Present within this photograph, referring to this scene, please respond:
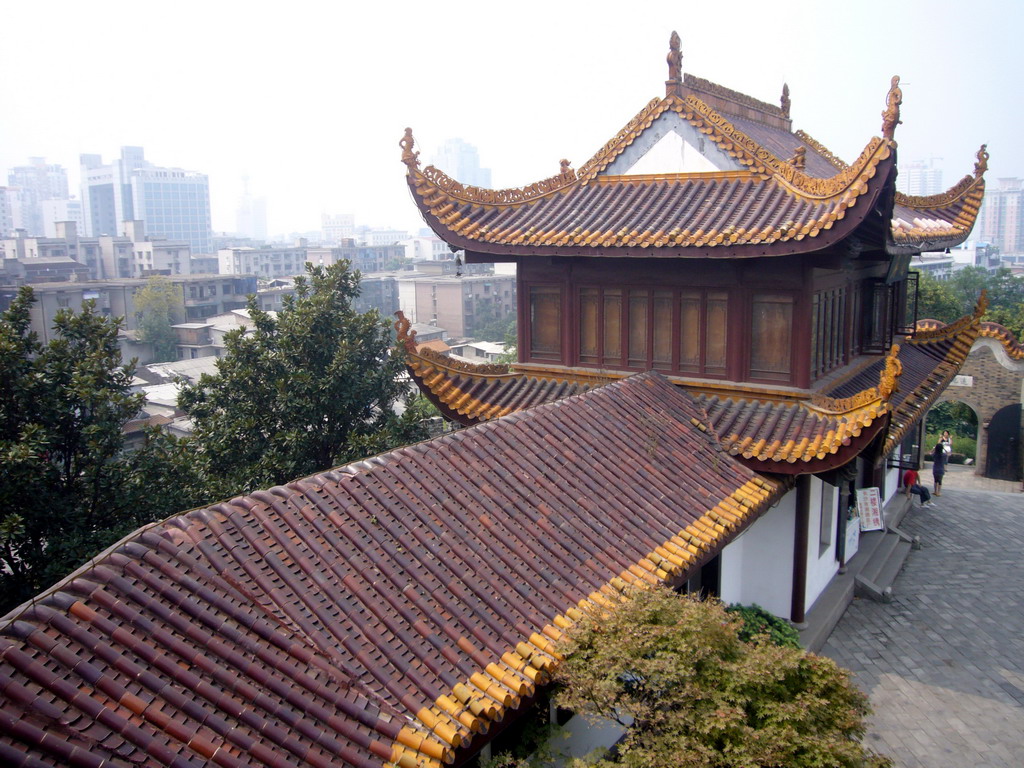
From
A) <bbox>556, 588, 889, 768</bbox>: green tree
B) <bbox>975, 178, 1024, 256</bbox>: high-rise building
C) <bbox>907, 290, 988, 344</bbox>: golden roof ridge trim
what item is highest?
<bbox>975, 178, 1024, 256</bbox>: high-rise building

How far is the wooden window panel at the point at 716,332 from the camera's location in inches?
433

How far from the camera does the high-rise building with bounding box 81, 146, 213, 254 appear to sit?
145m

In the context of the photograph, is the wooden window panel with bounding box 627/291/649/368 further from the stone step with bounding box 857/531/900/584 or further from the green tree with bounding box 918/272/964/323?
the green tree with bounding box 918/272/964/323

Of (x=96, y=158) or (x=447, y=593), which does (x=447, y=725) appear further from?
(x=96, y=158)

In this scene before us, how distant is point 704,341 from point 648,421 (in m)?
1.78

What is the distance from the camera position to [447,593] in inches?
240

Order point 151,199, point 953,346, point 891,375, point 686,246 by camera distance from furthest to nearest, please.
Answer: point 151,199, point 953,346, point 686,246, point 891,375

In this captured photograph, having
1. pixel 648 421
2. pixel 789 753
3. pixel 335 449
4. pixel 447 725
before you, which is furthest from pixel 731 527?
→ pixel 335 449

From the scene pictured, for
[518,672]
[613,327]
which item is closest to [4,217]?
[613,327]

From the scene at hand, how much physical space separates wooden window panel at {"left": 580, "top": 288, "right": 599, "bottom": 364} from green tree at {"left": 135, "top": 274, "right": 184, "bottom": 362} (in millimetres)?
54193

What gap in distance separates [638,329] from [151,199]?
499 feet

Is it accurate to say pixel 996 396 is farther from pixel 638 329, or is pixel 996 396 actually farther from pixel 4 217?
pixel 4 217

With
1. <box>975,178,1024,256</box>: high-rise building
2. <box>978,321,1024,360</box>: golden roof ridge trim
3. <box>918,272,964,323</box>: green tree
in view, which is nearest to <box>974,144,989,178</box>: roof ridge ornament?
<box>978,321,1024,360</box>: golden roof ridge trim

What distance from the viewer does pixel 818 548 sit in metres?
11.6
